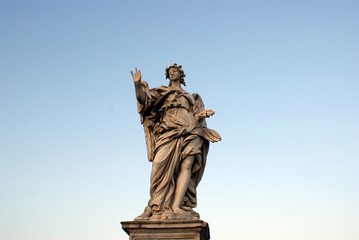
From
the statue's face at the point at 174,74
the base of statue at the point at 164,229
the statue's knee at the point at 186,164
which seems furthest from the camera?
the statue's face at the point at 174,74

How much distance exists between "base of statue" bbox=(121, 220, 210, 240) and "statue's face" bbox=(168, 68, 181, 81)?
3.26 metres

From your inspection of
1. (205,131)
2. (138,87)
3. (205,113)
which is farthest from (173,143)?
(138,87)

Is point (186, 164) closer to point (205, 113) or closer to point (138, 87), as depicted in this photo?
point (205, 113)

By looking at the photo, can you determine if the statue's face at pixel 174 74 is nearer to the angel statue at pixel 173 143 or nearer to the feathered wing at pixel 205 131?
the angel statue at pixel 173 143

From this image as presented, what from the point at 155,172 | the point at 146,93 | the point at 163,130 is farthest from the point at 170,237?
the point at 146,93

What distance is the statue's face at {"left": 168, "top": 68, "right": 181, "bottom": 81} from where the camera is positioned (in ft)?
39.7

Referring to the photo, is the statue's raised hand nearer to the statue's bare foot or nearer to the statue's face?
the statue's face

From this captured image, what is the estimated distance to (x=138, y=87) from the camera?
11.4 m

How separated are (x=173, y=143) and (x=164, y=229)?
1.81 m

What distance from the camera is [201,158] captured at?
1166 cm

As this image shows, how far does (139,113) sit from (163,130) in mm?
695

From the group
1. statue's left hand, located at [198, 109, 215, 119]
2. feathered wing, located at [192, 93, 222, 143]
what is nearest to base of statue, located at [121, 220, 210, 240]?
feathered wing, located at [192, 93, 222, 143]

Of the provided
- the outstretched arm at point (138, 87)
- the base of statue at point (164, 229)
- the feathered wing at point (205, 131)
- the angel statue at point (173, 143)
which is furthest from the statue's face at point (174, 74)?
the base of statue at point (164, 229)

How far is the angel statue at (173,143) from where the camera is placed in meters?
11.0
